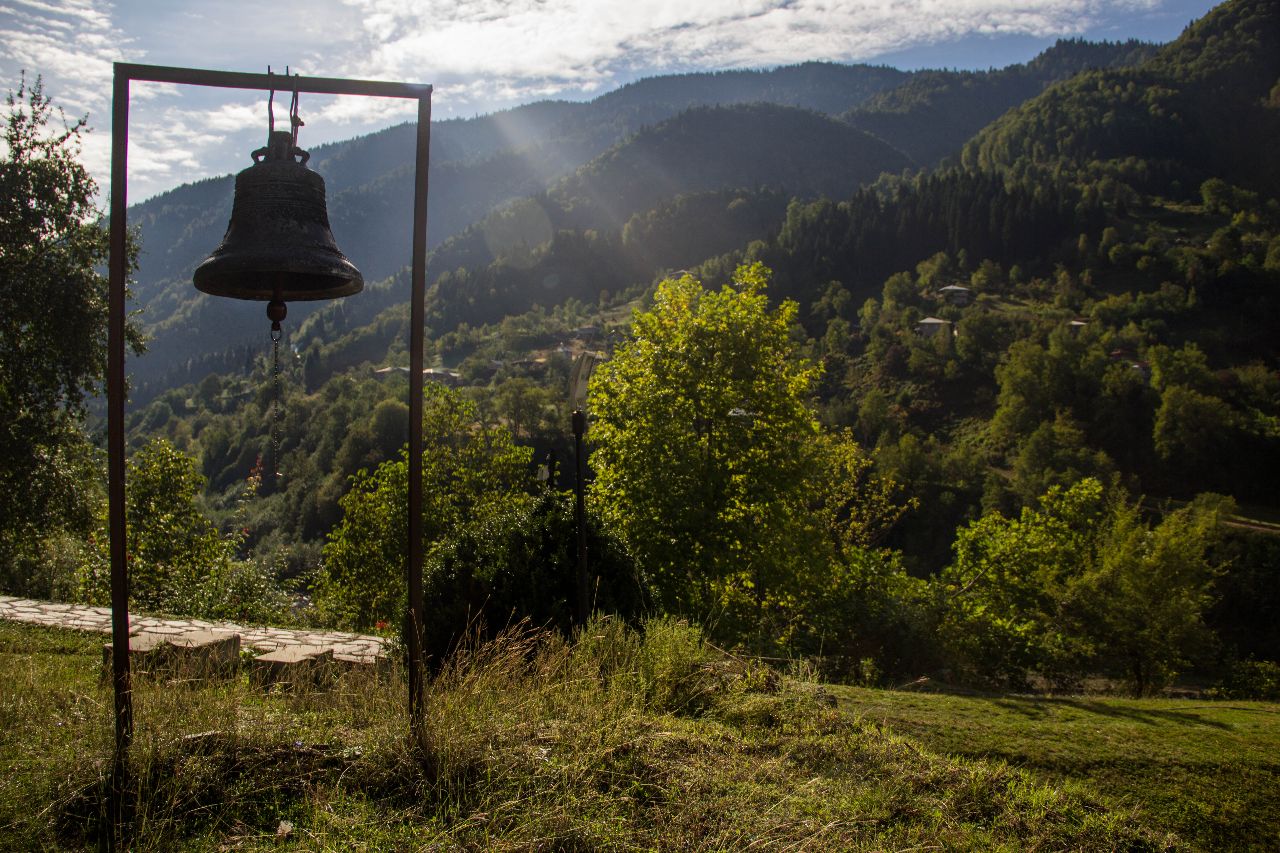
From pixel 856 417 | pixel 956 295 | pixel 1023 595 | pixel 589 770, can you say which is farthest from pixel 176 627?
pixel 956 295

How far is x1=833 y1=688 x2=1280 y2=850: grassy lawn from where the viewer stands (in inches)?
183

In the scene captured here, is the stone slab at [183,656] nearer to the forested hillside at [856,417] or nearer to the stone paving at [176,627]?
the stone paving at [176,627]

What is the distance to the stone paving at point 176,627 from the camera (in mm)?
8023

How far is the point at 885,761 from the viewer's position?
4.50 m

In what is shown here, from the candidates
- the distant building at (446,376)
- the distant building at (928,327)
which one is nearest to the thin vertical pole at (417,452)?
the distant building at (928,327)

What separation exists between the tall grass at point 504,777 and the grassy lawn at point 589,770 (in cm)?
1

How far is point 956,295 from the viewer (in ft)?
335

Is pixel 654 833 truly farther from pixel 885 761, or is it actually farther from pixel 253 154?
pixel 253 154

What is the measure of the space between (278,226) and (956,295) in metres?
109

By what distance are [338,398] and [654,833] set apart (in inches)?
4147

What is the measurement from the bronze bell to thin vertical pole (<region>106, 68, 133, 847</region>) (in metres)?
0.39

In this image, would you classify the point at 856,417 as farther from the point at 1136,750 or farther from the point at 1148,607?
the point at 1136,750

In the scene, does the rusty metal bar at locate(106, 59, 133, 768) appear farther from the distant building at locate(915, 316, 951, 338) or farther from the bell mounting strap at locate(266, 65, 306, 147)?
the distant building at locate(915, 316, 951, 338)

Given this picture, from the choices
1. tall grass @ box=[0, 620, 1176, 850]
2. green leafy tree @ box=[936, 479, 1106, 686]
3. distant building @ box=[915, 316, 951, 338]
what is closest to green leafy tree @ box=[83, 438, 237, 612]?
tall grass @ box=[0, 620, 1176, 850]
